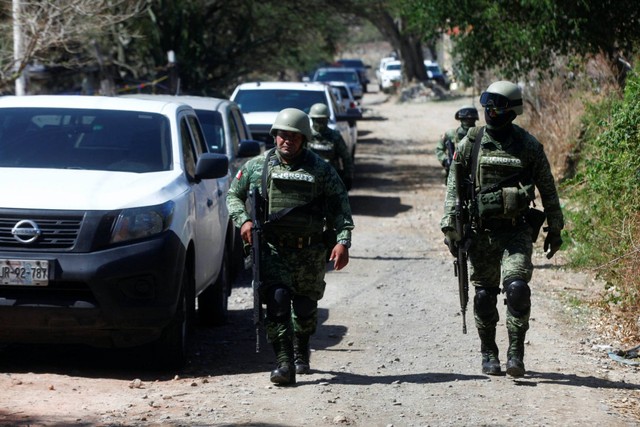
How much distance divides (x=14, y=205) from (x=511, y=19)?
1212 centimetres

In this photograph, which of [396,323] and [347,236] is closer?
[347,236]

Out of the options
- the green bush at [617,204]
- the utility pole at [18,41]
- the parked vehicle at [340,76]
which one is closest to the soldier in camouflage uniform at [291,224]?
the green bush at [617,204]

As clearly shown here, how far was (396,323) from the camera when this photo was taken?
9.48 m

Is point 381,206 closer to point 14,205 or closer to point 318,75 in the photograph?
point 14,205

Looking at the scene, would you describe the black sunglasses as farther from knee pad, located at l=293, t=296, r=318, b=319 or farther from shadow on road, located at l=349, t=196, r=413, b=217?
shadow on road, located at l=349, t=196, r=413, b=217

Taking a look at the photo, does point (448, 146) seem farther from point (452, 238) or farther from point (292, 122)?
point (292, 122)

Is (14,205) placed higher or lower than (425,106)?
higher

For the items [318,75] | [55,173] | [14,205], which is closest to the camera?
[14,205]

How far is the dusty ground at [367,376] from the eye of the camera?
6289 millimetres

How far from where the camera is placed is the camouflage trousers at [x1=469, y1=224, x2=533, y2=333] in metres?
7.12

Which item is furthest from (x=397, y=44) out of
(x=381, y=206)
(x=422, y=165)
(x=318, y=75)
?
(x=381, y=206)

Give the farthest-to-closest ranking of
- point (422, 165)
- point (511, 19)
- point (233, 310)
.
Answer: point (422, 165) → point (511, 19) → point (233, 310)

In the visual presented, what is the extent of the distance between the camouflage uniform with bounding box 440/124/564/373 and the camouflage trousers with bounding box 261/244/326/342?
844 mm

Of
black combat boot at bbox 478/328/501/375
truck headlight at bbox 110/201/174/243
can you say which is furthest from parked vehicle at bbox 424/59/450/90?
truck headlight at bbox 110/201/174/243
